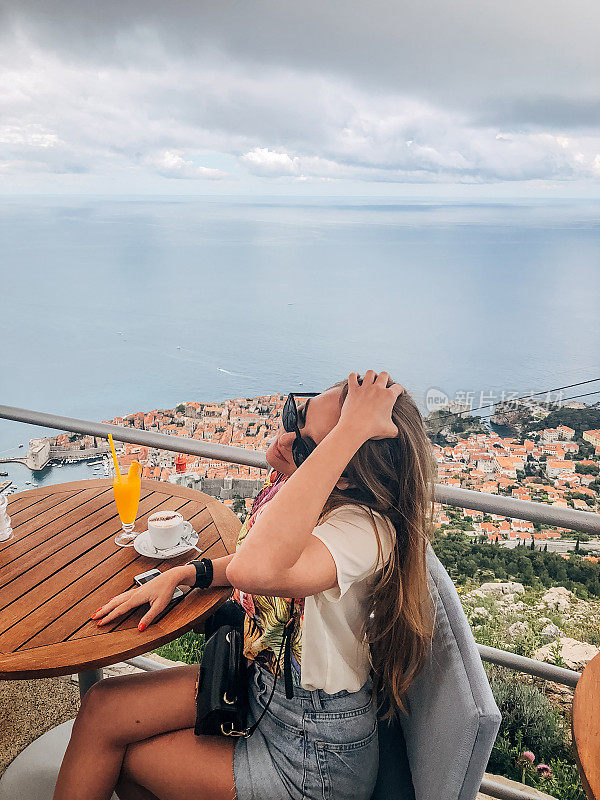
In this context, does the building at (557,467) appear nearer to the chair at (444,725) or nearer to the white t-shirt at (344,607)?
the chair at (444,725)

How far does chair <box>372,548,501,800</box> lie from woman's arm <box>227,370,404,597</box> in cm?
22

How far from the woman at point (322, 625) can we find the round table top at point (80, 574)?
0.12 metres

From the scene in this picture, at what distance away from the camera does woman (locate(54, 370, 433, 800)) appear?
0.98m

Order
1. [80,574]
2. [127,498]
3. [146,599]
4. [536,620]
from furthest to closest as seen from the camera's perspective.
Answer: [536,620] → [127,498] → [80,574] → [146,599]

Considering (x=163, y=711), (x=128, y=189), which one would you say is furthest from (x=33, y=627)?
(x=128, y=189)

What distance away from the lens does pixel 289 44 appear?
450 cm

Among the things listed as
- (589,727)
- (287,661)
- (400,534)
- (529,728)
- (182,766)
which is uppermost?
(400,534)

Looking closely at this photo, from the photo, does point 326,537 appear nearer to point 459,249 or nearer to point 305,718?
point 305,718

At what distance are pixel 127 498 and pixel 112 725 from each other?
22.5 inches

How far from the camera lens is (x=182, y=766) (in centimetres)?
109

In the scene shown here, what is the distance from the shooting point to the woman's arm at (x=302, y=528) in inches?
37.3

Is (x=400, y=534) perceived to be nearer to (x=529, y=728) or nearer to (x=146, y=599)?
(x=146, y=599)

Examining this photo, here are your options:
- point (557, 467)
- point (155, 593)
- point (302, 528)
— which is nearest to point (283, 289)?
point (557, 467)

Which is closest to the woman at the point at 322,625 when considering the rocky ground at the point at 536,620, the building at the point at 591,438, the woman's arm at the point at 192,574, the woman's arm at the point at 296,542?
the woman's arm at the point at 296,542
